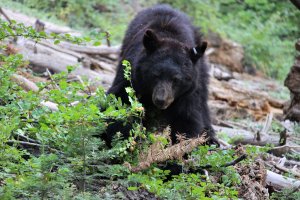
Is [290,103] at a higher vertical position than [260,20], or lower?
higher

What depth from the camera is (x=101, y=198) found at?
4.88 meters

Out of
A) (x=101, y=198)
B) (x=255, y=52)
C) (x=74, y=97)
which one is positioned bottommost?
(x=255, y=52)

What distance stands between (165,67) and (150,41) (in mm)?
340

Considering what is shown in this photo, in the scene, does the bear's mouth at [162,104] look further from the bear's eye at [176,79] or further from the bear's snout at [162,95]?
the bear's eye at [176,79]

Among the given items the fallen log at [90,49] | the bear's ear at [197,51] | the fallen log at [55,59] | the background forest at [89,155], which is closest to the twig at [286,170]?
the background forest at [89,155]

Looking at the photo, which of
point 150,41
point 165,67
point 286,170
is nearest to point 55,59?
point 150,41

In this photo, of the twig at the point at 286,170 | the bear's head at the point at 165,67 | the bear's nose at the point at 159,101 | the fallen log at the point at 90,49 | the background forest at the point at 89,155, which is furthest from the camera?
the fallen log at the point at 90,49

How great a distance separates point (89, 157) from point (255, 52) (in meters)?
13.6

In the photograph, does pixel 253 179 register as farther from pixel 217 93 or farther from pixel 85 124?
pixel 217 93

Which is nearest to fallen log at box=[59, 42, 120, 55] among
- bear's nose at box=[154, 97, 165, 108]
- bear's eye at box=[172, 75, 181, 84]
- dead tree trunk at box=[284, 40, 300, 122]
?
dead tree trunk at box=[284, 40, 300, 122]

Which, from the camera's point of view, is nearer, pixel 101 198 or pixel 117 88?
pixel 101 198

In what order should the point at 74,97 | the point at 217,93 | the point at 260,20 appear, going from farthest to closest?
the point at 260,20
the point at 217,93
the point at 74,97

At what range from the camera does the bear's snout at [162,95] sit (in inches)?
253

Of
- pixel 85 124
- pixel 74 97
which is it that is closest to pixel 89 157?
pixel 85 124
